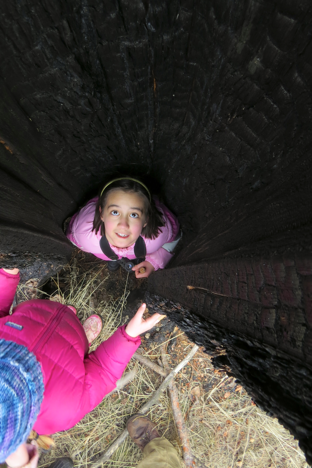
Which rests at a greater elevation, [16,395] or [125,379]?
[16,395]

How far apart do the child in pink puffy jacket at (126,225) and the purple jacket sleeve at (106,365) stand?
2.18 feet

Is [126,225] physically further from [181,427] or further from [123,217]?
[181,427]

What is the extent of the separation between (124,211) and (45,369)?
3.44 ft

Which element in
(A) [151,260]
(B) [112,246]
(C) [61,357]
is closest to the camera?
(C) [61,357]

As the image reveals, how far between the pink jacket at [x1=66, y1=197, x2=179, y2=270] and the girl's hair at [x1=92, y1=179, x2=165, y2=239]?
Answer: 5 cm

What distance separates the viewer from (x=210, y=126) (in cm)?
82

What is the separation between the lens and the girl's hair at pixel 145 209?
1646 mm

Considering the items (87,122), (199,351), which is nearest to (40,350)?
(87,122)

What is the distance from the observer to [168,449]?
223 cm

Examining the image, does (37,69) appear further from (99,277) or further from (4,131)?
(99,277)

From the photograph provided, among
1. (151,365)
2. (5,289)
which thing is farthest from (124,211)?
(151,365)

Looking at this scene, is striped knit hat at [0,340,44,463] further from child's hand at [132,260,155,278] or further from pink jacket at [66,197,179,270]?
child's hand at [132,260,155,278]

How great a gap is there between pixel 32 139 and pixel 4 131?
0.13 meters

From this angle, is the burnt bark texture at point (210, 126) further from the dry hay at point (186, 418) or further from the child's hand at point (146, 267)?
the dry hay at point (186, 418)
